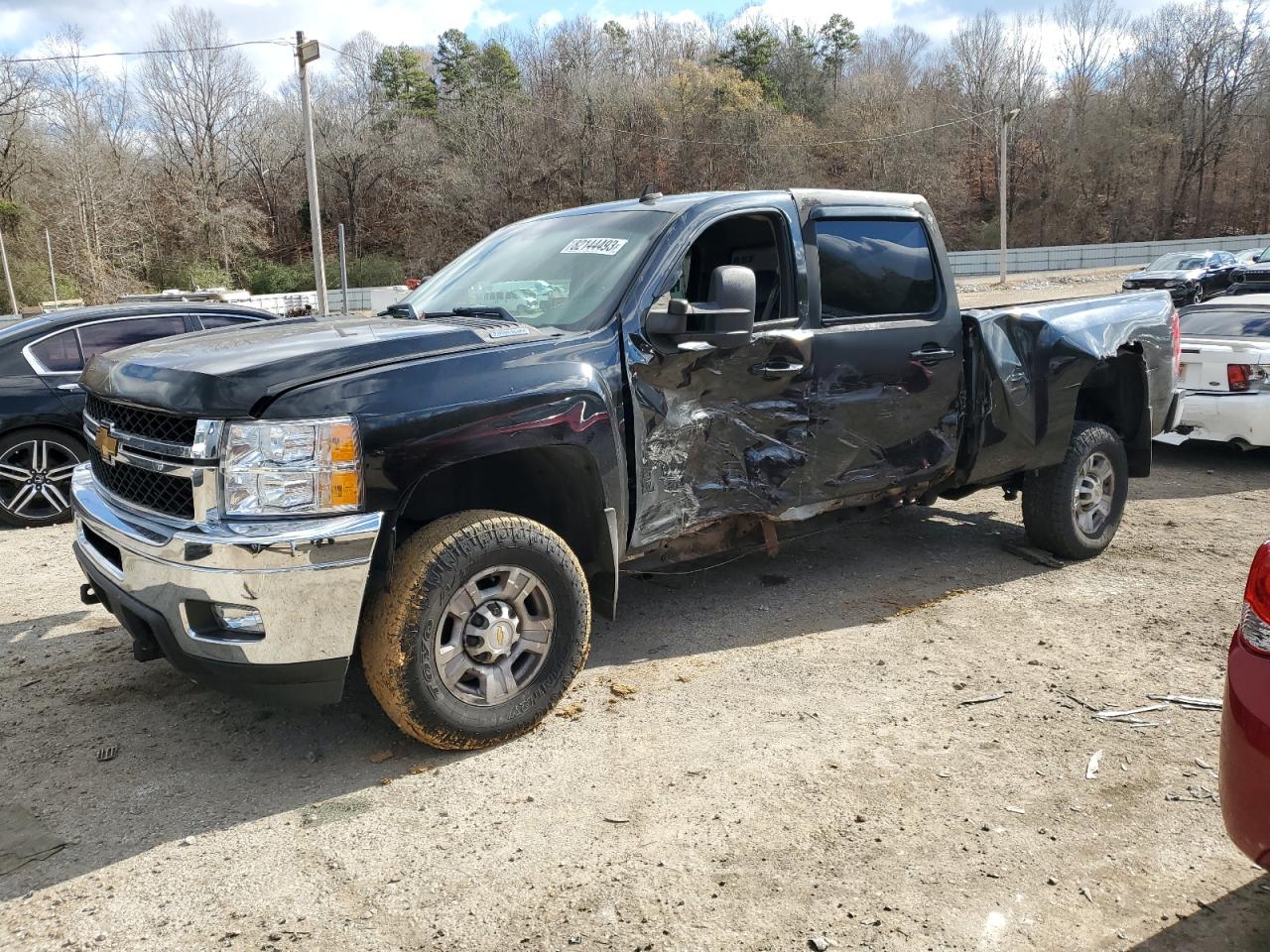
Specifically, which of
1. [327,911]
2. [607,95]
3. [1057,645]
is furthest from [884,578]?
[607,95]

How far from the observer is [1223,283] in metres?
26.4

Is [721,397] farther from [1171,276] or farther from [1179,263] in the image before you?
[1179,263]

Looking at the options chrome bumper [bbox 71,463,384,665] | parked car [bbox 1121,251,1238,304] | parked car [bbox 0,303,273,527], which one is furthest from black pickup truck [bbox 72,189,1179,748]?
parked car [bbox 1121,251,1238,304]

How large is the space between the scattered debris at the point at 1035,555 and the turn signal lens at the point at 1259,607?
3.70m

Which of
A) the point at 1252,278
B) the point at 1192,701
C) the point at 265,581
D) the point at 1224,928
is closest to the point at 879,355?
the point at 1192,701

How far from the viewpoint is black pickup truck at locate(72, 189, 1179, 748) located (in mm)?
3113

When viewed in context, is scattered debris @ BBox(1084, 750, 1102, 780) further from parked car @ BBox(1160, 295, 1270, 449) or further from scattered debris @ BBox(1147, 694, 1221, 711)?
parked car @ BBox(1160, 295, 1270, 449)

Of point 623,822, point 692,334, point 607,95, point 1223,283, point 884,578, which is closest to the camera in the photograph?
point 623,822

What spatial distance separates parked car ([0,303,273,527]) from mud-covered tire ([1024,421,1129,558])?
6.02 metres

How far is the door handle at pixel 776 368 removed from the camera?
14.4 feet

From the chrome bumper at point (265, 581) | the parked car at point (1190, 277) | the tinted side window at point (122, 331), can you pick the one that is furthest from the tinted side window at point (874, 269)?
the parked car at point (1190, 277)

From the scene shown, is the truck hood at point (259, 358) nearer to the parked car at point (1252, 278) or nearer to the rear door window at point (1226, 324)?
the rear door window at point (1226, 324)

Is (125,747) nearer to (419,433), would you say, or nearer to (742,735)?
(419,433)

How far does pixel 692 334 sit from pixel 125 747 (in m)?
2.65
